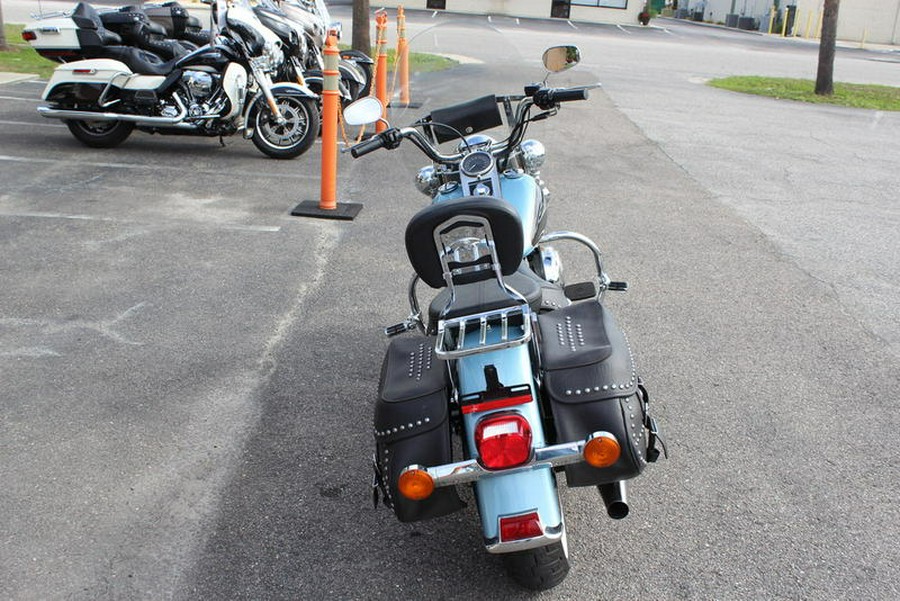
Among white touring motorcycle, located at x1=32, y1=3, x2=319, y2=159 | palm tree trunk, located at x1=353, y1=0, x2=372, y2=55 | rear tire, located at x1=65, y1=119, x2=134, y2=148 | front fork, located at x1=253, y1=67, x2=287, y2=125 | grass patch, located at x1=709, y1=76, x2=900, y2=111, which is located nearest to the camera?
front fork, located at x1=253, y1=67, x2=287, y2=125

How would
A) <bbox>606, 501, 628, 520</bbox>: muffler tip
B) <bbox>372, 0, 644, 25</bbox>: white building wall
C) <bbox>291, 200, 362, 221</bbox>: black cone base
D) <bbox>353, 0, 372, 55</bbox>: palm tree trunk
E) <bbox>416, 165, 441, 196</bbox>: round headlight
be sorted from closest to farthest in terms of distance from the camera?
<bbox>606, 501, 628, 520</bbox>: muffler tip
<bbox>416, 165, 441, 196</bbox>: round headlight
<bbox>291, 200, 362, 221</bbox>: black cone base
<bbox>353, 0, 372, 55</bbox>: palm tree trunk
<bbox>372, 0, 644, 25</bbox>: white building wall

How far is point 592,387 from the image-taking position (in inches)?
102

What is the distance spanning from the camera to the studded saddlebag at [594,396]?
2.56m

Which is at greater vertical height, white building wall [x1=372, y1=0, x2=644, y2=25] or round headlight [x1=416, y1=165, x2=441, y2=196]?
white building wall [x1=372, y1=0, x2=644, y2=25]

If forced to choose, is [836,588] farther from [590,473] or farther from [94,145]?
[94,145]

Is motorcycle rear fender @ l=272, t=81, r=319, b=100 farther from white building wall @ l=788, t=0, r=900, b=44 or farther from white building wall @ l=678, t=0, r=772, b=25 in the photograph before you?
white building wall @ l=678, t=0, r=772, b=25

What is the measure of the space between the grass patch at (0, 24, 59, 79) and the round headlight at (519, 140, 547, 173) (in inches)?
457

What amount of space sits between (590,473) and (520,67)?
17022 millimetres

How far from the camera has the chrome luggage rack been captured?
8.07 feet

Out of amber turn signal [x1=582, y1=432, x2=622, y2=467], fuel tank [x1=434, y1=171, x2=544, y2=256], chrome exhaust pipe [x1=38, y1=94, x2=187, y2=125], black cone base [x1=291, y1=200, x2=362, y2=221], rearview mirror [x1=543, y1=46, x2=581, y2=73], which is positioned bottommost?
black cone base [x1=291, y1=200, x2=362, y2=221]

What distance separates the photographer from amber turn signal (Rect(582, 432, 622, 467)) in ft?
7.93

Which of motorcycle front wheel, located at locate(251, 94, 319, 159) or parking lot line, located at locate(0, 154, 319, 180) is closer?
parking lot line, located at locate(0, 154, 319, 180)

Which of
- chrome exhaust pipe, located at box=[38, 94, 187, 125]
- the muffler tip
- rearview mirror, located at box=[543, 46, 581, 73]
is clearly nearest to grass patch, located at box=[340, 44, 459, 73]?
chrome exhaust pipe, located at box=[38, 94, 187, 125]

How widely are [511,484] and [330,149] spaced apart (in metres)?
4.91
